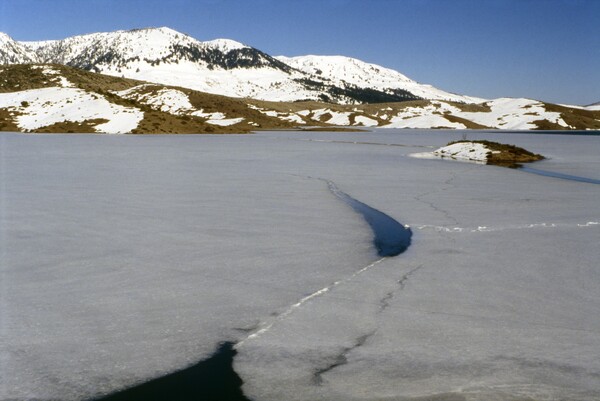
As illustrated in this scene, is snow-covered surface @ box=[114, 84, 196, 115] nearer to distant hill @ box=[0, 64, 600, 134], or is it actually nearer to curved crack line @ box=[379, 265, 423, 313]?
distant hill @ box=[0, 64, 600, 134]

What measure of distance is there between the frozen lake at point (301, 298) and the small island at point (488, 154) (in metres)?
16.1

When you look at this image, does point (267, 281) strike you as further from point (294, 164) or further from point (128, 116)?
point (128, 116)

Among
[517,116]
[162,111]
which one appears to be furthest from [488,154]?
[517,116]

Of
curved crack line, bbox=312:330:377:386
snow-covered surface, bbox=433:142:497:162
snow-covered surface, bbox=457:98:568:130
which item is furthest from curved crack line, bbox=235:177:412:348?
snow-covered surface, bbox=457:98:568:130

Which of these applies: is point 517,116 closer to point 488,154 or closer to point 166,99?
point 166,99

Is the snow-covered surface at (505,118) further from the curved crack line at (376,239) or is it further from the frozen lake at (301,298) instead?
the frozen lake at (301,298)

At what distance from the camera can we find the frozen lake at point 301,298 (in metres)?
4.18

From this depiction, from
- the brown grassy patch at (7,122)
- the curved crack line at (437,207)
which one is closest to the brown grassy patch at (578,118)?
the brown grassy patch at (7,122)

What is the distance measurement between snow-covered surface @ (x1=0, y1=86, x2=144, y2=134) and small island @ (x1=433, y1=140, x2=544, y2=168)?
39.3 m

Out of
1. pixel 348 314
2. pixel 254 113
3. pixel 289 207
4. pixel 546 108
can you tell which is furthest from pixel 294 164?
pixel 546 108

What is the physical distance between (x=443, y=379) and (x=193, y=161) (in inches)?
849

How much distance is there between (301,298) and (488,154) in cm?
2520

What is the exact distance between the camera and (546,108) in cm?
12688

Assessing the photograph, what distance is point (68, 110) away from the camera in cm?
6147
